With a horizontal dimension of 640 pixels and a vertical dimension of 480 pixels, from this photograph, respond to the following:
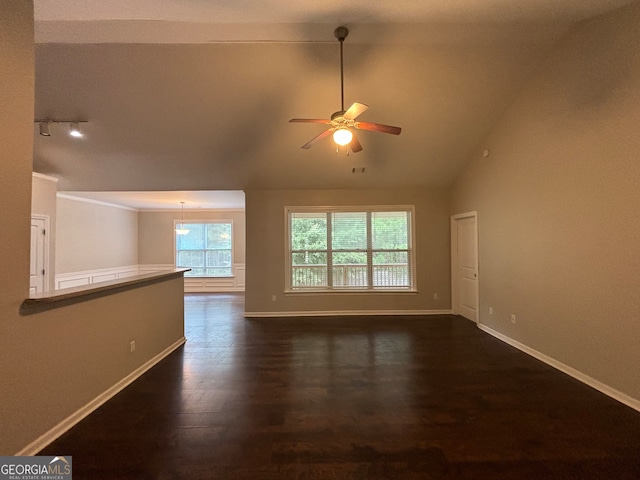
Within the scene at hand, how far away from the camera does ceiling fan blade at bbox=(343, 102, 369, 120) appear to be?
2461mm

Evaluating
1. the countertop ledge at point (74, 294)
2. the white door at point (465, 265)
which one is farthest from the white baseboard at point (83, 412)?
the white door at point (465, 265)

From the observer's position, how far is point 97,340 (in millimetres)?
2588

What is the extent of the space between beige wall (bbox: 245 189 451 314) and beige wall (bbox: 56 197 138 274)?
4.42m

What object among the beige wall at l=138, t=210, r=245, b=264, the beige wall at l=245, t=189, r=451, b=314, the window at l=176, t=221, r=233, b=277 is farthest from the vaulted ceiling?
the window at l=176, t=221, r=233, b=277

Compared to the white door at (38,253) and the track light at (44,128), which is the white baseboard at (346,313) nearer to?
the white door at (38,253)

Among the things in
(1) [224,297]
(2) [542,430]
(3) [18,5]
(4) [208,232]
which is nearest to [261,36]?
(3) [18,5]

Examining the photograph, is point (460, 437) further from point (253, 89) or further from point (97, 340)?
point (253, 89)

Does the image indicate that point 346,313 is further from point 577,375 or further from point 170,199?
point 170,199

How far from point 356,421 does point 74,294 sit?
2.35 m

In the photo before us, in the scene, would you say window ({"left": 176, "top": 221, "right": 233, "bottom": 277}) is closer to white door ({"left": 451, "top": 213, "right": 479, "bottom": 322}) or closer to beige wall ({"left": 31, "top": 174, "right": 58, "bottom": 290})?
beige wall ({"left": 31, "top": 174, "right": 58, "bottom": 290})

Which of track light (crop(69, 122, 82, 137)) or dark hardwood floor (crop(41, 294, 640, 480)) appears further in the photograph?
track light (crop(69, 122, 82, 137))

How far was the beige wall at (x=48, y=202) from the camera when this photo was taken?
17.4 ft

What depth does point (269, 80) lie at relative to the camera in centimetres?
363

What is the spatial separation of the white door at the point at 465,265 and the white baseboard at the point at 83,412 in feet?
15.9
